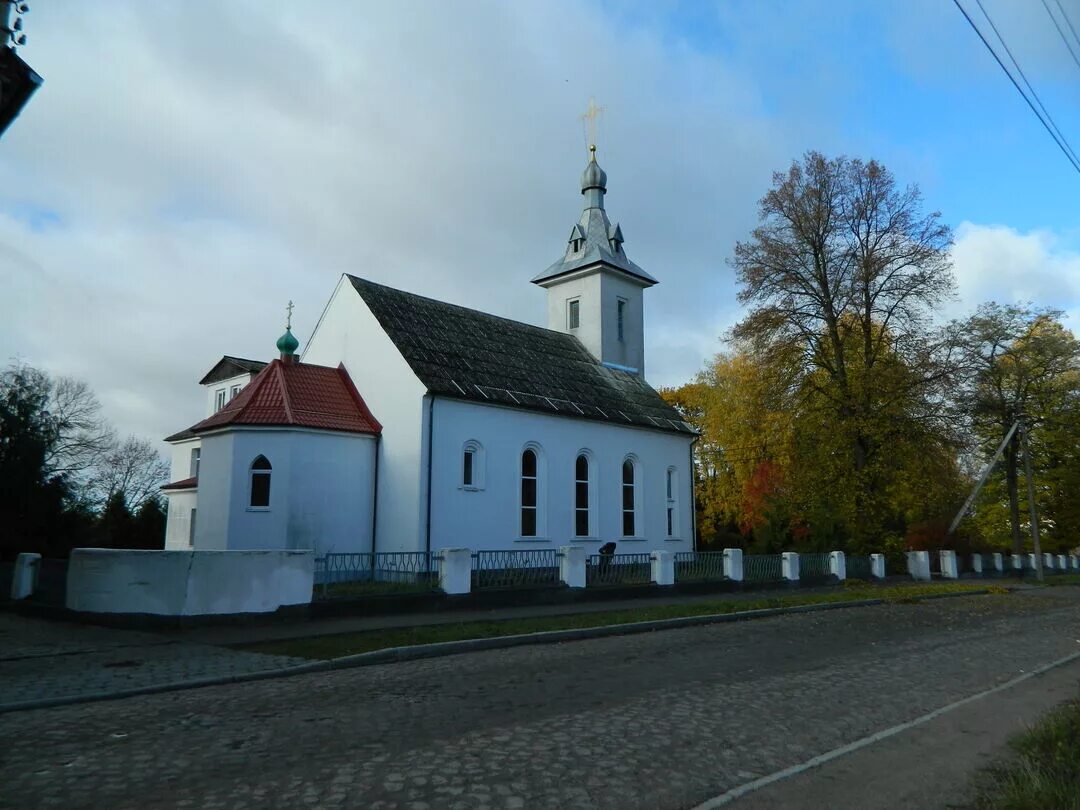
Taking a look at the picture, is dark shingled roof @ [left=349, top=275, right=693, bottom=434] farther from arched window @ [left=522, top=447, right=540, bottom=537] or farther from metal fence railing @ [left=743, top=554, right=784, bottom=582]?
metal fence railing @ [left=743, top=554, right=784, bottom=582]

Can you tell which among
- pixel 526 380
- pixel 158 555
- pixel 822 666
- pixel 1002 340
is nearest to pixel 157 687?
pixel 158 555

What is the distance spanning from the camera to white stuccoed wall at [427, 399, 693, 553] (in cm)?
2333

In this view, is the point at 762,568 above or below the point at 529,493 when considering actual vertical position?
below

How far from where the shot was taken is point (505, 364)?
90.1 ft

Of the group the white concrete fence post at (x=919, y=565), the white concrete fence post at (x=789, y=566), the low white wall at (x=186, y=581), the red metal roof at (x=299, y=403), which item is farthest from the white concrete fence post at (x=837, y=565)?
the low white wall at (x=186, y=581)

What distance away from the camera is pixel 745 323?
3089cm

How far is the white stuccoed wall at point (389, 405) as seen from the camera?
73.9 ft

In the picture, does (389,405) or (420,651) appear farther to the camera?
(389,405)

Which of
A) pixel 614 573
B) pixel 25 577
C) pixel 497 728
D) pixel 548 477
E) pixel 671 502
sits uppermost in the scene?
pixel 548 477

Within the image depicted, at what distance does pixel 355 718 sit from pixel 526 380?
→ 20.4 m

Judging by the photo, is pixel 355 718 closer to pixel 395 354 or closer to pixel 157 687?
pixel 157 687

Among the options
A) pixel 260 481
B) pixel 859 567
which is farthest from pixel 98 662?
pixel 859 567

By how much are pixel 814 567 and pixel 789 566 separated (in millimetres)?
2030

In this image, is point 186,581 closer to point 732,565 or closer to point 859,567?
point 732,565
